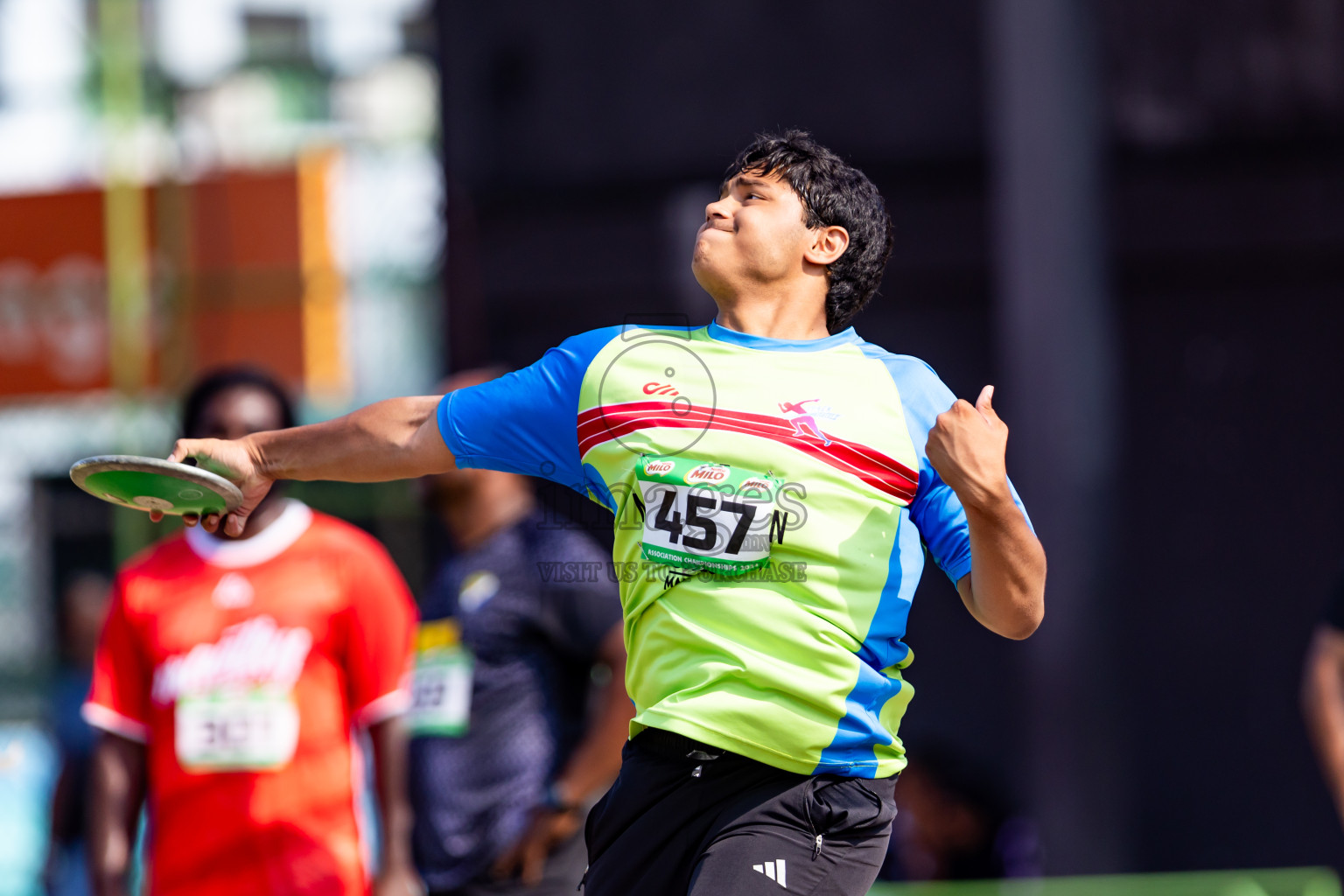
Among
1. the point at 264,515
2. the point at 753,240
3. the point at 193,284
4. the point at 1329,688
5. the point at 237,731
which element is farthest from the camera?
the point at 193,284

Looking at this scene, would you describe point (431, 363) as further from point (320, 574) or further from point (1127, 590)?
point (320, 574)

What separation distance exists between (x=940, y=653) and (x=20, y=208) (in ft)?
21.7

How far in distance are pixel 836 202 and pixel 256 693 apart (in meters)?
2.05

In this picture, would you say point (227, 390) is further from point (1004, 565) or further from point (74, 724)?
point (74, 724)

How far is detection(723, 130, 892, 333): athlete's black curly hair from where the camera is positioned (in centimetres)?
297

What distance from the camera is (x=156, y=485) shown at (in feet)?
9.16

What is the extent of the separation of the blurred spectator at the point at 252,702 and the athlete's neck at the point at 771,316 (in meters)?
1.66

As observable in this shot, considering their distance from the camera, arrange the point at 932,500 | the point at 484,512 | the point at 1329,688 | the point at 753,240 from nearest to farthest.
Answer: the point at 932,500, the point at 753,240, the point at 1329,688, the point at 484,512

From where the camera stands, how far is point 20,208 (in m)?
9.88

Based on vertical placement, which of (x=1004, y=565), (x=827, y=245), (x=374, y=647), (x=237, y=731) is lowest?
(x=237, y=731)

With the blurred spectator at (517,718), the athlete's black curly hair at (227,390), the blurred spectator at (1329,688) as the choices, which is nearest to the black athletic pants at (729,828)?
the blurred spectator at (517,718)

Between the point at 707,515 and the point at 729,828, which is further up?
the point at 707,515

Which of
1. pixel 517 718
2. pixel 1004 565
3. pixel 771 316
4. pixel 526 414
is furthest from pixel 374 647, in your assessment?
pixel 1004 565

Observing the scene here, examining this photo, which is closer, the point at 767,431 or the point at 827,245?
the point at 767,431
